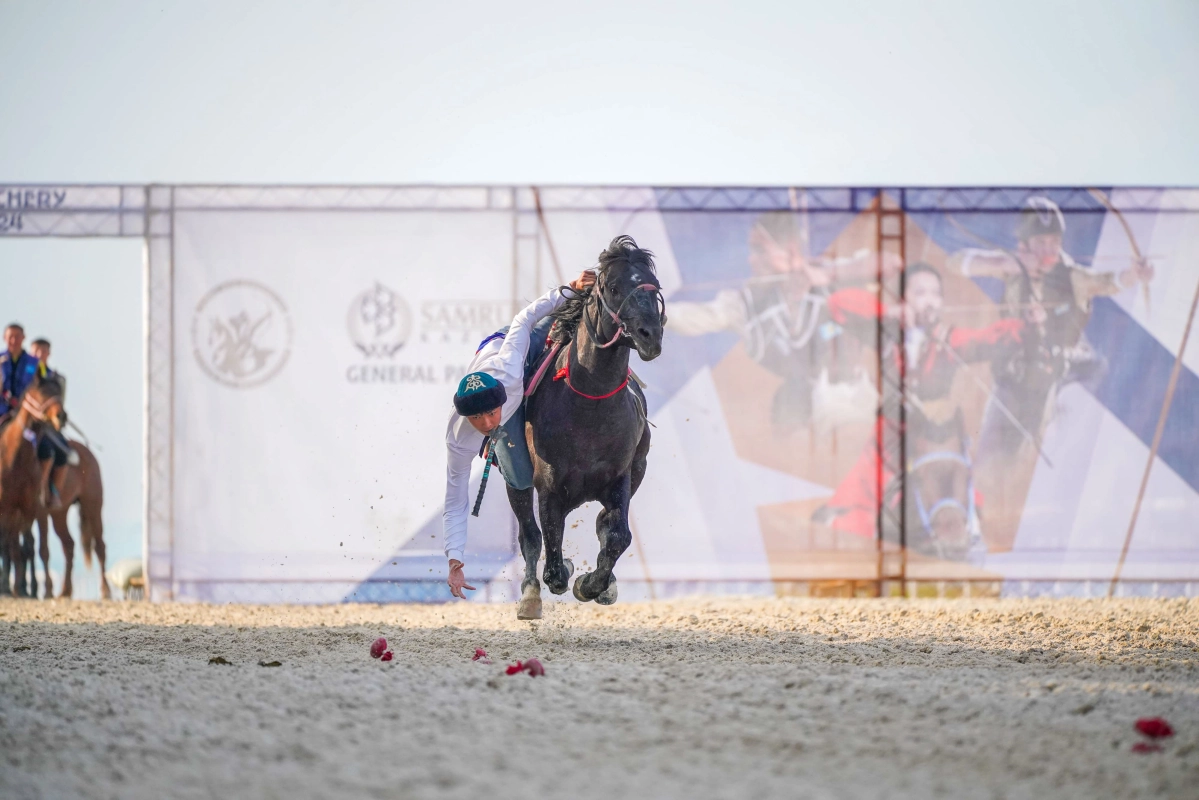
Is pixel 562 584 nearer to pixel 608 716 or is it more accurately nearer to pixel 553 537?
pixel 553 537

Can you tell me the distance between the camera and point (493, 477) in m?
9.55

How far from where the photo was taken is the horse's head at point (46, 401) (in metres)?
10.3

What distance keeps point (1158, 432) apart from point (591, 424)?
20.8ft

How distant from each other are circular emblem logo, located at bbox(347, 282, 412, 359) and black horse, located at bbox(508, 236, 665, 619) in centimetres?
389

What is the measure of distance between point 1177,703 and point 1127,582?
5.95 m

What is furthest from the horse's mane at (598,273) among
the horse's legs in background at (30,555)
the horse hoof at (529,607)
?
the horse's legs in background at (30,555)

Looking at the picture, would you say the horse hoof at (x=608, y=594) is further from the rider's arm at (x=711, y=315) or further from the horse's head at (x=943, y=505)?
the horse's head at (x=943, y=505)

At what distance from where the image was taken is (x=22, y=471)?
10375mm

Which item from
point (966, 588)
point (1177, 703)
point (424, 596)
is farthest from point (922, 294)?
point (1177, 703)

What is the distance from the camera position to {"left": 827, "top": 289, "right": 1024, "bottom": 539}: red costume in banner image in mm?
9672

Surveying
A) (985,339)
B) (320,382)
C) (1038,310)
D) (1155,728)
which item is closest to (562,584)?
(1155,728)

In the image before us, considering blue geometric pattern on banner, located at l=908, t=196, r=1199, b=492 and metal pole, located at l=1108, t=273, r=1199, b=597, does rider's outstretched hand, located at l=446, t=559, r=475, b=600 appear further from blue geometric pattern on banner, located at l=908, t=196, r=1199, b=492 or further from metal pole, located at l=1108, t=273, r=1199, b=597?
metal pole, located at l=1108, t=273, r=1199, b=597

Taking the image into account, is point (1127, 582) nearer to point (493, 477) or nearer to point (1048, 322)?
point (1048, 322)

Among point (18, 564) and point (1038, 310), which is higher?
point (1038, 310)
